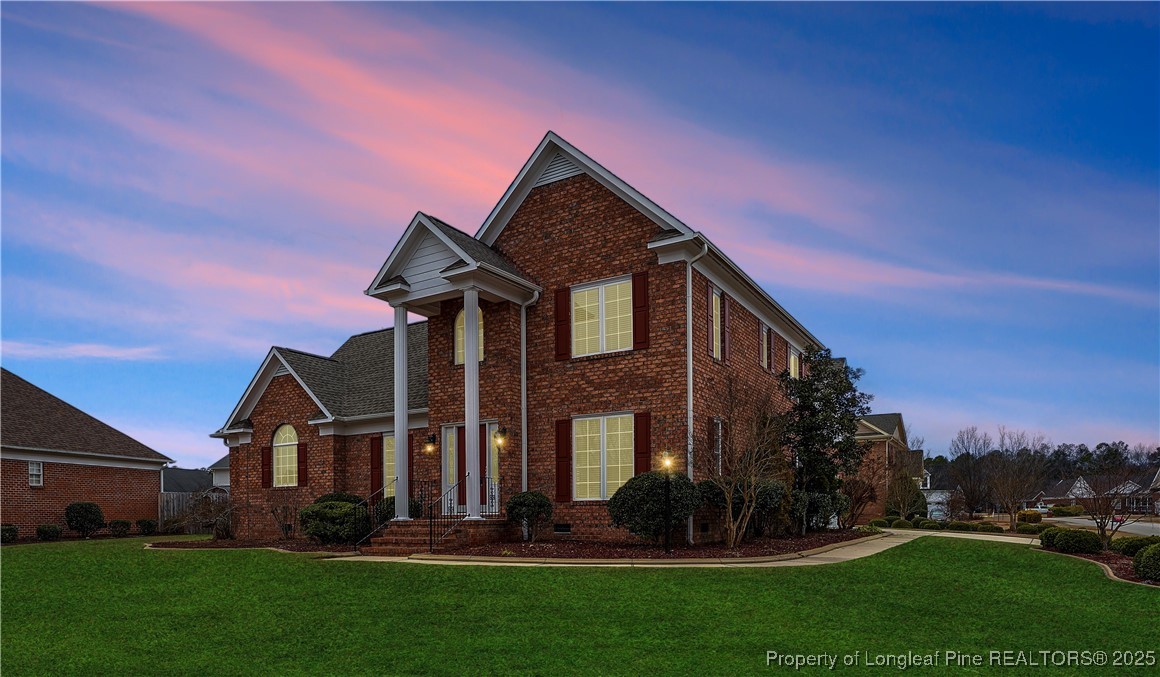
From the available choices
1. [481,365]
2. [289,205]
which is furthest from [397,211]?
[481,365]

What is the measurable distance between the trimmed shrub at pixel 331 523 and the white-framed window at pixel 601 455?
19.9ft

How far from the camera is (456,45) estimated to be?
60.2ft

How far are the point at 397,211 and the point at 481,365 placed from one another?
794 centimetres

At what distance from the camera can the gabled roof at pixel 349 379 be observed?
25.0 m

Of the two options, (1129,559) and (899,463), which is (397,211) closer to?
(1129,559)

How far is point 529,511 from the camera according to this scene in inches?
747

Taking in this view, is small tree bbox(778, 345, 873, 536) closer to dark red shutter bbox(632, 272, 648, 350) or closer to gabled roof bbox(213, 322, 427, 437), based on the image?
dark red shutter bbox(632, 272, 648, 350)

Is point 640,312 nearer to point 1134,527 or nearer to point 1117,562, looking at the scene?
point 1117,562

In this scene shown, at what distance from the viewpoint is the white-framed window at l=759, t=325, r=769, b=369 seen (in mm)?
24453

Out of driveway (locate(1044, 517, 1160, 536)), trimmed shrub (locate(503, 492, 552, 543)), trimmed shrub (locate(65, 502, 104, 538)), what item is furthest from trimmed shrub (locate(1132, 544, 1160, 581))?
trimmed shrub (locate(65, 502, 104, 538))

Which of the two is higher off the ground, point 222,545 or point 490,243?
point 490,243

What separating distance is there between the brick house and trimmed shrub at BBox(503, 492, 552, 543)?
1.41 ft

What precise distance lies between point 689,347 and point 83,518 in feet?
86.4

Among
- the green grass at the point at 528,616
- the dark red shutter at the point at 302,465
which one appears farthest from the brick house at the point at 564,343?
the green grass at the point at 528,616
